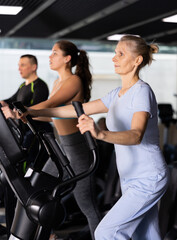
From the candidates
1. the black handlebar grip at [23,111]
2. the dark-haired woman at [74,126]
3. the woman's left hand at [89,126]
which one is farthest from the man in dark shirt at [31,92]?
the woman's left hand at [89,126]

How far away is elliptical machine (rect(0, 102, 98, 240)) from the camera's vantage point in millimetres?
2035

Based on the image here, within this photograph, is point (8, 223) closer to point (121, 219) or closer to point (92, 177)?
point (92, 177)

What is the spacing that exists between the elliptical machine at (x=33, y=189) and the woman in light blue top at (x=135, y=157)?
21 cm

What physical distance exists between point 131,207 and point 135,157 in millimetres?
230

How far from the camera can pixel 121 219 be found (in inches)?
77.5

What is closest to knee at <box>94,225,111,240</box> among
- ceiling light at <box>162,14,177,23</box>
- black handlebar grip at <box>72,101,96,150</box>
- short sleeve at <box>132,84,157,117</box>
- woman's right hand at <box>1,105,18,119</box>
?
black handlebar grip at <box>72,101,96,150</box>

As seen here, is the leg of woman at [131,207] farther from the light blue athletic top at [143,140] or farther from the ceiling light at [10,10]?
the ceiling light at [10,10]

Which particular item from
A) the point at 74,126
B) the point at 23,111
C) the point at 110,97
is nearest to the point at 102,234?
the point at 110,97

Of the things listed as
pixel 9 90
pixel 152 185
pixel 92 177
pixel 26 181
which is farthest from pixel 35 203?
pixel 9 90

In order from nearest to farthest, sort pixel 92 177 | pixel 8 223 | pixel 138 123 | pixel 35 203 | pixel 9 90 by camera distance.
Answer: pixel 138 123 < pixel 35 203 < pixel 8 223 < pixel 92 177 < pixel 9 90

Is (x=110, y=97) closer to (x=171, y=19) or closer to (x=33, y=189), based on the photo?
(x=33, y=189)

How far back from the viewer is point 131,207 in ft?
6.44

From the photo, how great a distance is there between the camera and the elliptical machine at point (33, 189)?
6.68 ft

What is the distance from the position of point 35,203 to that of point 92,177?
823 mm
